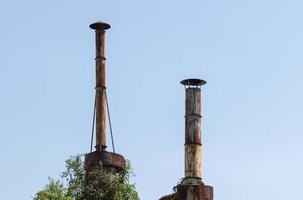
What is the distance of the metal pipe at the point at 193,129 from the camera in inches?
1516

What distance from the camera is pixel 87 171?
45844 mm

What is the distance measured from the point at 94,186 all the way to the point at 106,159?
1.57 m

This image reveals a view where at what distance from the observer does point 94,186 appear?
45.2m

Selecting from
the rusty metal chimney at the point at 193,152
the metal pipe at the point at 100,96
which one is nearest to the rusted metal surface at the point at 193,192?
the rusty metal chimney at the point at 193,152

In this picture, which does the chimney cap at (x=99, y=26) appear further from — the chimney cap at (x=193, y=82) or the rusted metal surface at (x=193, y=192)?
the rusted metal surface at (x=193, y=192)

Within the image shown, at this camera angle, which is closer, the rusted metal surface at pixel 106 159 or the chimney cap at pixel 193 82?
the chimney cap at pixel 193 82

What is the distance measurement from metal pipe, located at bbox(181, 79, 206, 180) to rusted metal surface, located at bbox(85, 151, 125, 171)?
7752mm

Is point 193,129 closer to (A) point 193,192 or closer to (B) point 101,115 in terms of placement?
(A) point 193,192

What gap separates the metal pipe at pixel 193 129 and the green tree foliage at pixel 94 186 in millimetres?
7411

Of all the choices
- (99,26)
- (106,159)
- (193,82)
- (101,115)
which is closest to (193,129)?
(193,82)

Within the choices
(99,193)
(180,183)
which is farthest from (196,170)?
(99,193)

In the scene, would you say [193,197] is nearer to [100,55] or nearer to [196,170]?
[196,170]

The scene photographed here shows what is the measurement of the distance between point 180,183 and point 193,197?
885 mm

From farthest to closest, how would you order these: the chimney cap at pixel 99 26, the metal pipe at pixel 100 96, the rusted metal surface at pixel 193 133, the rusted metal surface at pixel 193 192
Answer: the chimney cap at pixel 99 26 < the metal pipe at pixel 100 96 < the rusted metal surface at pixel 193 133 < the rusted metal surface at pixel 193 192
